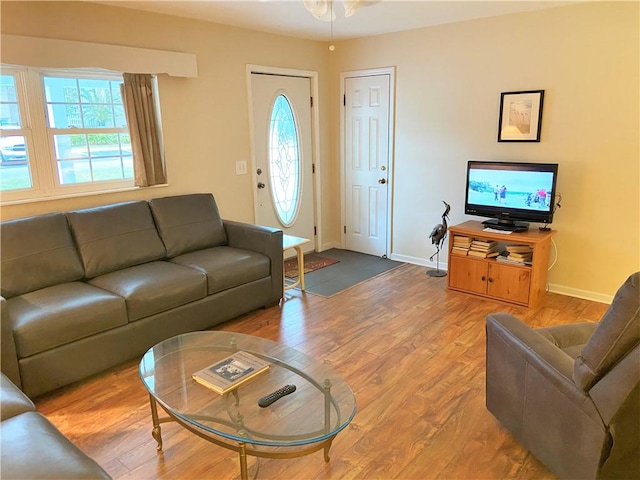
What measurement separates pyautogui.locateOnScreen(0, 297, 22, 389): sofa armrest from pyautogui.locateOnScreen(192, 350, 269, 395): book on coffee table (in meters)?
1.04

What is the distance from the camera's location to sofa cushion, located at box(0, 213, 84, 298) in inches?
112

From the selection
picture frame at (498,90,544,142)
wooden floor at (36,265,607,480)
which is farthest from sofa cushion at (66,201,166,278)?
picture frame at (498,90,544,142)

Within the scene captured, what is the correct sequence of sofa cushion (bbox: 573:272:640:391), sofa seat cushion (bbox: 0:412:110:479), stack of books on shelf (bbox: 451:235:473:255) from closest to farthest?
sofa seat cushion (bbox: 0:412:110:479), sofa cushion (bbox: 573:272:640:391), stack of books on shelf (bbox: 451:235:473:255)

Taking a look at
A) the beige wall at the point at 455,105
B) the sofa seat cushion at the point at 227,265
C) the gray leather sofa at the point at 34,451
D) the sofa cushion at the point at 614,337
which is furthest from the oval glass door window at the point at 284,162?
the sofa cushion at the point at 614,337

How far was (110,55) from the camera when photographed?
134 inches

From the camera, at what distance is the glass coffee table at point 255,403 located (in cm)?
179

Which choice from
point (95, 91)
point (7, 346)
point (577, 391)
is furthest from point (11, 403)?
point (95, 91)

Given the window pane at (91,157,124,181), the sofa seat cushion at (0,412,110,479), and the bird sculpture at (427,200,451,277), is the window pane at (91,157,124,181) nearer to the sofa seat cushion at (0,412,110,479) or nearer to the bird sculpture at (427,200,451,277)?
the sofa seat cushion at (0,412,110,479)

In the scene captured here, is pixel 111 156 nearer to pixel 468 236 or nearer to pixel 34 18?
pixel 34 18

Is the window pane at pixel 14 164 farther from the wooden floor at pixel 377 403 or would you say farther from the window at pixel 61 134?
the wooden floor at pixel 377 403

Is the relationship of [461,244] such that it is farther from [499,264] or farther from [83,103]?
[83,103]

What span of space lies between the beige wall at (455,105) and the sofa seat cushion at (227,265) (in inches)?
30.2

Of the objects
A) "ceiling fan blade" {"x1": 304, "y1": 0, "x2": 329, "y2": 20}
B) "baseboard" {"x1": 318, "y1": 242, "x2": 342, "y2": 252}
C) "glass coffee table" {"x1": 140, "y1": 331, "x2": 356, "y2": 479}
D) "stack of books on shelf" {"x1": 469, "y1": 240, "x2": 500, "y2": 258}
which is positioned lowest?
"baseboard" {"x1": 318, "y1": 242, "x2": 342, "y2": 252}

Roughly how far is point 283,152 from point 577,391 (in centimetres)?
382
